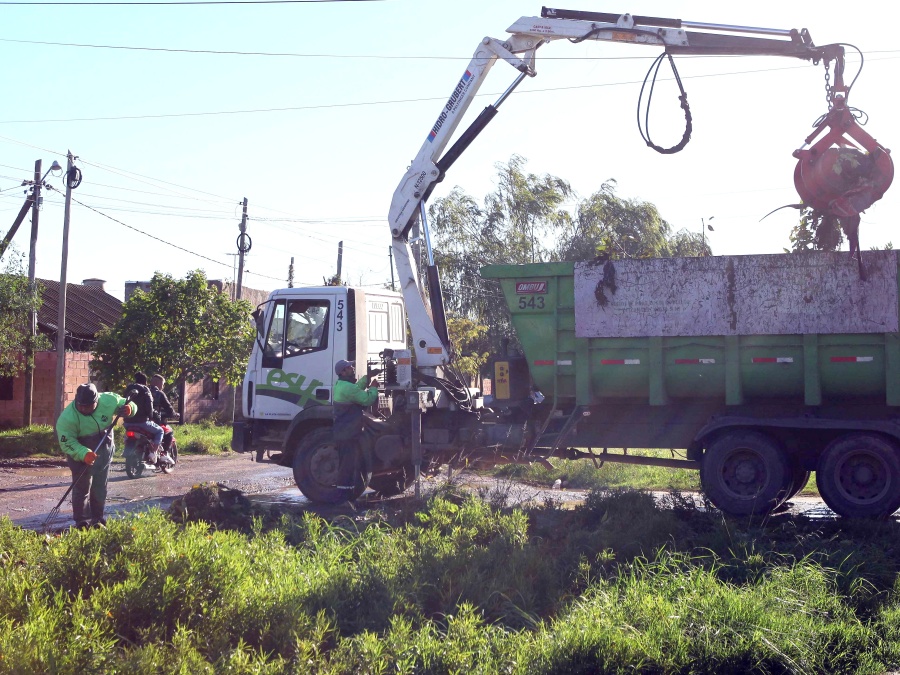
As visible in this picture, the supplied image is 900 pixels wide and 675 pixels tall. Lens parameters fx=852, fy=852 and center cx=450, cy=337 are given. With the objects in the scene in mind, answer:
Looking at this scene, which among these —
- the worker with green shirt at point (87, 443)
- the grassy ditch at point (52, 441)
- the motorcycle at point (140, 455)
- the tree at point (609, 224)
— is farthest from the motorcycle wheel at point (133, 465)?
the tree at point (609, 224)

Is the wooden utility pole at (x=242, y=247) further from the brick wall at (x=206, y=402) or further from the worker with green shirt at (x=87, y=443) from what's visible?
the worker with green shirt at (x=87, y=443)

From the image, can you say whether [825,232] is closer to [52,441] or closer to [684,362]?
[684,362]

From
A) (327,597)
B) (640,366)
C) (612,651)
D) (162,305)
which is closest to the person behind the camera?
(612,651)

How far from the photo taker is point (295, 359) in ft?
36.7

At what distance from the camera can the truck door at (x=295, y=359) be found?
1109 centimetres

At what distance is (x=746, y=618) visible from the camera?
4965mm

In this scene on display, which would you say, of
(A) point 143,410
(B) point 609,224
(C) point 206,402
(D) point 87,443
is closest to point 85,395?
(D) point 87,443

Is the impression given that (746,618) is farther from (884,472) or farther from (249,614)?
(884,472)

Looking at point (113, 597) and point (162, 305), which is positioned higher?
point (162, 305)

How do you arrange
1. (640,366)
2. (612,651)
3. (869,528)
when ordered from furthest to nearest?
1. (640,366)
2. (869,528)
3. (612,651)

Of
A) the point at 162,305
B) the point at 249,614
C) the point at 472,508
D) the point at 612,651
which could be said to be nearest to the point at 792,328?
the point at 472,508

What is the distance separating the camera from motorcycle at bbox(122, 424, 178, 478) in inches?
550

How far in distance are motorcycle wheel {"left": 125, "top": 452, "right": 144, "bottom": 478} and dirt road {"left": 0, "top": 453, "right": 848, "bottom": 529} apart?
0.13 meters

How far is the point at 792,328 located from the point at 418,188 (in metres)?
5.06
